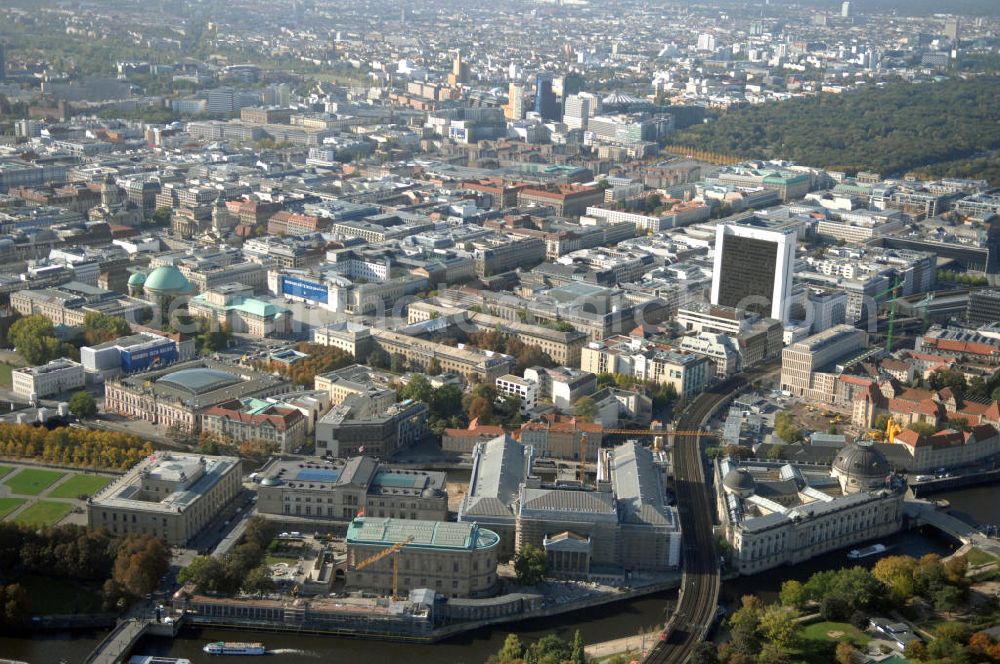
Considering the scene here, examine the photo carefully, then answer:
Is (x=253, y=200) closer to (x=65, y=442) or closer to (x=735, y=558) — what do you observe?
(x=65, y=442)

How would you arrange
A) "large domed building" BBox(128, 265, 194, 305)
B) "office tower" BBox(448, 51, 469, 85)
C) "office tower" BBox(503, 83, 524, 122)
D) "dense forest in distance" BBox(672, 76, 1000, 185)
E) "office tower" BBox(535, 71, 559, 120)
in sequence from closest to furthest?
1. "large domed building" BBox(128, 265, 194, 305)
2. "dense forest in distance" BBox(672, 76, 1000, 185)
3. "office tower" BBox(535, 71, 559, 120)
4. "office tower" BBox(503, 83, 524, 122)
5. "office tower" BBox(448, 51, 469, 85)

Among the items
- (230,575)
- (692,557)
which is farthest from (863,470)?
(230,575)

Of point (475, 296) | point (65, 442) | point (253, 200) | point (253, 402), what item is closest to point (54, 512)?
point (65, 442)

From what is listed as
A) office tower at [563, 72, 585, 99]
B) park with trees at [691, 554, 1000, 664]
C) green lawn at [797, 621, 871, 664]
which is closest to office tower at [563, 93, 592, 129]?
office tower at [563, 72, 585, 99]

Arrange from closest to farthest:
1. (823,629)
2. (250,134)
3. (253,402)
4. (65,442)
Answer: (823,629)
(65,442)
(253,402)
(250,134)

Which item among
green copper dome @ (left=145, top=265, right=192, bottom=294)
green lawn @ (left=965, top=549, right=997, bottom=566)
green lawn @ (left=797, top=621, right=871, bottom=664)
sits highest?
green copper dome @ (left=145, top=265, right=192, bottom=294)

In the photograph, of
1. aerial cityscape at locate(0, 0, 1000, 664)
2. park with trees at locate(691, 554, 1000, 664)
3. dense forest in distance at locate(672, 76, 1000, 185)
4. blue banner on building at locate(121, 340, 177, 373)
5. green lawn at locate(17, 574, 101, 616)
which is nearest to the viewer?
park with trees at locate(691, 554, 1000, 664)

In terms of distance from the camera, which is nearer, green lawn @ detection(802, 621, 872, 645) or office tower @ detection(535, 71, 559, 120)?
green lawn @ detection(802, 621, 872, 645)

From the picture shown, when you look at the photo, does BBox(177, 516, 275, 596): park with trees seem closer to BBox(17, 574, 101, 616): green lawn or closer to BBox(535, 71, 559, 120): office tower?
BBox(17, 574, 101, 616): green lawn

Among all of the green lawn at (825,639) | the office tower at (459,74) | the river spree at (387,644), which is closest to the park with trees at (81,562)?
the river spree at (387,644)
